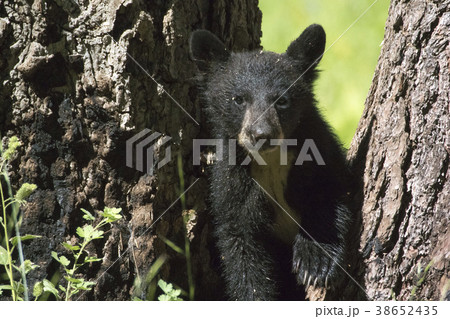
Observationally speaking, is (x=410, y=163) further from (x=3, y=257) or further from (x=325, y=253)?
(x=3, y=257)

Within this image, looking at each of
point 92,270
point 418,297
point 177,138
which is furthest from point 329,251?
point 92,270

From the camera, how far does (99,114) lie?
4.31 meters

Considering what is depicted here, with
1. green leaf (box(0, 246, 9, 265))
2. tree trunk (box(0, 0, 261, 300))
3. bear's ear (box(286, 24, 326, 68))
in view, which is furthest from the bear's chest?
green leaf (box(0, 246, 9, 265))

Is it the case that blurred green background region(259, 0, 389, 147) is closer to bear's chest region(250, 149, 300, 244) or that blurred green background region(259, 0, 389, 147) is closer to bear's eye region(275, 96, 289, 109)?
bear's chest region(250, 149, 300, 244)

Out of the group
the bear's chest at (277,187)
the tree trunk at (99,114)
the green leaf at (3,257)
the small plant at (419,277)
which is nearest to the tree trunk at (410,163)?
the small plant at (419,277)

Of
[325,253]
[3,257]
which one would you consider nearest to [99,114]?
[3,257]

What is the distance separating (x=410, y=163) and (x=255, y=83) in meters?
1.43

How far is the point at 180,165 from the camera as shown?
4.69 m

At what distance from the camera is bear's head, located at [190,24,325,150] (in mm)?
4559

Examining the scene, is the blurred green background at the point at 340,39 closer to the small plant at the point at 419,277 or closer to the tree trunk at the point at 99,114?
the tree trunk at the point at 99,114

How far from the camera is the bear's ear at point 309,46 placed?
15.4 ft

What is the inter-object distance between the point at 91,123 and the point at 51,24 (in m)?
0.73

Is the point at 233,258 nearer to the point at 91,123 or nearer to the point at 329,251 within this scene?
the point at 329,251

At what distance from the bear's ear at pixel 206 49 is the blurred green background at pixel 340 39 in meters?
2.74
